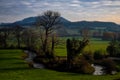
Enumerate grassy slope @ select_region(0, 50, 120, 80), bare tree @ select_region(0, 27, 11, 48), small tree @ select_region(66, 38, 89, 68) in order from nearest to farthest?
grassy slope @ select_region(0, 50, 120, 80), small tree @ select_region(66, 38, 89, 68), bare tree @ select_region(0, 27, 11, 48)

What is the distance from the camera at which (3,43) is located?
114125mm

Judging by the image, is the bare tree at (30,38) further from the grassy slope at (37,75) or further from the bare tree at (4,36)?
the grassy slope at (37,75)

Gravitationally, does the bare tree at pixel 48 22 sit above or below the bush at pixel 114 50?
above

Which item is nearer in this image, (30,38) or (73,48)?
(73,48)

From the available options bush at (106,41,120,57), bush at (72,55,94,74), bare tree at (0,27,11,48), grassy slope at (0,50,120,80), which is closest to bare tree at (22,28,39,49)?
bare tree at (0,27,11,48)

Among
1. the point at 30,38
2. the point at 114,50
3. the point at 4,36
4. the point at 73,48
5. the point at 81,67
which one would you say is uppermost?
the point at 4,36

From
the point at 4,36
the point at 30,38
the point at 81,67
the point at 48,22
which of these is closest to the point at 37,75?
the point at 81,67

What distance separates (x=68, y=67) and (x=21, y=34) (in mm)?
72576

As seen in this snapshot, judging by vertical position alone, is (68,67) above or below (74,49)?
below

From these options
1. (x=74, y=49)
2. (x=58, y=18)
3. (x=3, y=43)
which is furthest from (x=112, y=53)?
(x=3, y=43)

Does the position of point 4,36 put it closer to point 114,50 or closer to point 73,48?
point 114,50

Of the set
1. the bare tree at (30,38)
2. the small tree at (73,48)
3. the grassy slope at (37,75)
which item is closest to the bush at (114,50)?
the bare tree at (30,38)

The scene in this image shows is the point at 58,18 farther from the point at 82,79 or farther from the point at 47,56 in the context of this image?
the point at 82,79

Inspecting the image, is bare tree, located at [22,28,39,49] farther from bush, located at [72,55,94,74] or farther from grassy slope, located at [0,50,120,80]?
grassy slope, located at [0,50,120,80]
